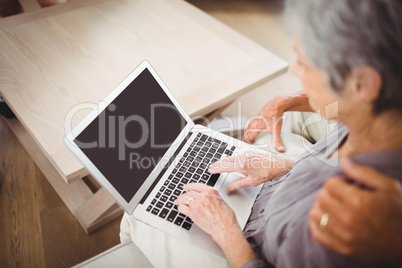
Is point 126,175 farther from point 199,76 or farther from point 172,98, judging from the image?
point 199,76

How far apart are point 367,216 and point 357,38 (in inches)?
11.0

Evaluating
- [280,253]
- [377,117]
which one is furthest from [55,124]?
[377,117]

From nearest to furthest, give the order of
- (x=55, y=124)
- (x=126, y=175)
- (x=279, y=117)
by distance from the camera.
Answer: (x=126, y=175), (x=55, y=124), (x=279, y=117)

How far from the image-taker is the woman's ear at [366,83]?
51 cm

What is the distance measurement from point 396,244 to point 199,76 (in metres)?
0.86

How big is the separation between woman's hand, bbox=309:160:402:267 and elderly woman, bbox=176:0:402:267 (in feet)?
0.11

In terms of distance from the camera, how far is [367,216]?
1.54 feet

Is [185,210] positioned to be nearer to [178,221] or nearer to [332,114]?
[178,221]

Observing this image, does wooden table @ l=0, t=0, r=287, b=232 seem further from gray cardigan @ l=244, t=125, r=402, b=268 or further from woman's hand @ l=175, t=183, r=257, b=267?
gray cardigan @ l=244, t=125, r=402, b=268

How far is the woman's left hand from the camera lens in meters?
0.81

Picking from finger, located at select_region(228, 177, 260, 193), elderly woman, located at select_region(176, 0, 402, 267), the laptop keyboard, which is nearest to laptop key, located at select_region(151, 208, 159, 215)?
the laptop keyboard

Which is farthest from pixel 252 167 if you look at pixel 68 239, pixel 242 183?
pixel 68 239

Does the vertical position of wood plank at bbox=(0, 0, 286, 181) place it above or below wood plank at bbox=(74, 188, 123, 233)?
above

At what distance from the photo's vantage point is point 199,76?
1.18 metres
